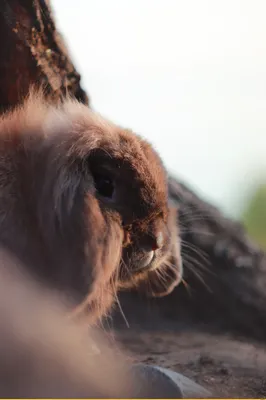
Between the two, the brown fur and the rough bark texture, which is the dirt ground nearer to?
the rough bark texture

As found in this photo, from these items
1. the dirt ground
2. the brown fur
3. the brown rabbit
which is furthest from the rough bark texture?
the brown fur

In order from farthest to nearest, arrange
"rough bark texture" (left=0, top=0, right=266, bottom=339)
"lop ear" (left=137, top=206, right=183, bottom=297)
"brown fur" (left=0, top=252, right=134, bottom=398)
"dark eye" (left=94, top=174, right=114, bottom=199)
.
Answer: "rough bark texture" (left=0, top=0, right=266, bottom=339) < "lop ear" (left=137, top=206, right=183, bottom=297) < "dark eye" (left=94, top=174, right=114, bottom=199) < "brown fur" (left=0, top=252, right=134, bottom=398)

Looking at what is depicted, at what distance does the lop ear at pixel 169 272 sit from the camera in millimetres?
2299

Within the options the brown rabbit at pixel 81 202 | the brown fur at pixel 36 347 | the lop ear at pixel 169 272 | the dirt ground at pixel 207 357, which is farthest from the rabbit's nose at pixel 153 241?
the dirt ground at pixel 207 357

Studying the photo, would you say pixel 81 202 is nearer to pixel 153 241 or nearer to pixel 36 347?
pixel 153 241

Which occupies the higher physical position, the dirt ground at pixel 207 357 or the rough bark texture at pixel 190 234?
the rough bark texture at pixel 190 234

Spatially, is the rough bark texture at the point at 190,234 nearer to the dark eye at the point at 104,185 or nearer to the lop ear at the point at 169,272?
the lop ear at the point at 169,272

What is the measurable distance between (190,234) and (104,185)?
3.22 feet

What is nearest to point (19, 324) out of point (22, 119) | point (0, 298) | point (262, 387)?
point (0, 298)

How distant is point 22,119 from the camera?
2.21 meters

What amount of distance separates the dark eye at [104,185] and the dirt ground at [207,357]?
708mm

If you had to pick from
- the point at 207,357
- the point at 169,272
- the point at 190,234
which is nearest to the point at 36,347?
the point at 169,272

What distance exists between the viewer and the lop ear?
7.54 feet

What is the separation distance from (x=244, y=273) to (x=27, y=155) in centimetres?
135
